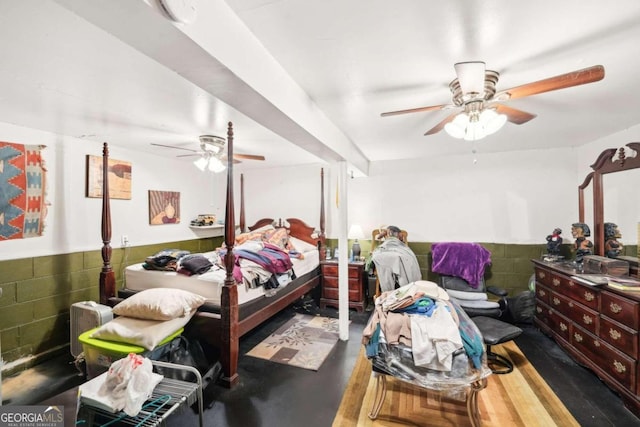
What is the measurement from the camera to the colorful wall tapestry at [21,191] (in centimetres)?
254

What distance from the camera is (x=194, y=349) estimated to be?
2350 millimetres

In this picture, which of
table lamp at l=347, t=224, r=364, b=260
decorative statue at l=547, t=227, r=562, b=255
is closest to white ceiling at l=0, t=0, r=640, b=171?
decorative statue at l=547, t=227, r=562, b=255

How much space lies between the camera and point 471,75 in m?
1.44

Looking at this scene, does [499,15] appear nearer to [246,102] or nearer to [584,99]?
[246,102]

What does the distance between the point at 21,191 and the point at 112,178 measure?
2.89 feet

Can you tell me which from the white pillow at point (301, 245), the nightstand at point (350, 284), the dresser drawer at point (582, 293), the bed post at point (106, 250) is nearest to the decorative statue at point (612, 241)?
the dresser drawer at point (582, 293)

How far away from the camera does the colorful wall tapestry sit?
2543mm

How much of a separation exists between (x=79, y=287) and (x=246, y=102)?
10.3ft

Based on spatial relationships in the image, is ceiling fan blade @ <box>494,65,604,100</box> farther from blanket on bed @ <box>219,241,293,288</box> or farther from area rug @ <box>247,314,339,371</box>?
area rug @ <box>247,314,339,371</box>

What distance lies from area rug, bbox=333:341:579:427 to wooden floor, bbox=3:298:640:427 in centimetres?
10

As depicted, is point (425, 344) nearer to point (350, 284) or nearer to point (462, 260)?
point (350, 284)

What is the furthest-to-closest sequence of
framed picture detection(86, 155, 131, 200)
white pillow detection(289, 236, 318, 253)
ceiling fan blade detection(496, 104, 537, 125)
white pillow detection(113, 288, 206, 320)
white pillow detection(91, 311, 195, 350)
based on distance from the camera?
white pillow detection(289, 236, 318, 253), framed picture detection(86, 155, 131, 200), white pillow detection(113, 288, 206, 320), white pillow detection(91, 311, 195, 350), ceiling fan blade detection(496, 104, 537, 125)

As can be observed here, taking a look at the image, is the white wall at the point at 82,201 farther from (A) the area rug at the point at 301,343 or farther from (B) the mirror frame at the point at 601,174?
(B) the mirror frame at the point at 601,174

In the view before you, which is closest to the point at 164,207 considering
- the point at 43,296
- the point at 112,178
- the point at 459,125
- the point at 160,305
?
the point at 112,178
